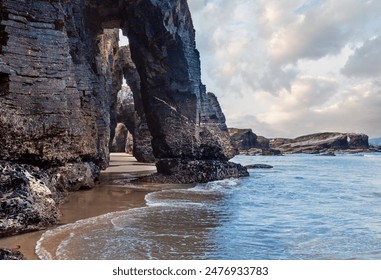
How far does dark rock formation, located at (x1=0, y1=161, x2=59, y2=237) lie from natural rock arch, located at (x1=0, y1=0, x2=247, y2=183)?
2.21 meters

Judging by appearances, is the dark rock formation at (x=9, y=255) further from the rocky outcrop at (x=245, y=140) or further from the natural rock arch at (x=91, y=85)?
the rocky outcrop at (x=245, y=140)

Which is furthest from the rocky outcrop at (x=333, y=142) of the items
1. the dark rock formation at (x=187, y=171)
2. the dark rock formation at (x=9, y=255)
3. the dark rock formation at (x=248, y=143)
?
the dark rock formation at (x=9, y=255)

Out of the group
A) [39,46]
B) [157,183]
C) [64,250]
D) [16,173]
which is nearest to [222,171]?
[157,183]

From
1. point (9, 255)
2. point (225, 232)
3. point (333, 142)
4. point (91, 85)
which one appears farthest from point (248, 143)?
point (9, 255)

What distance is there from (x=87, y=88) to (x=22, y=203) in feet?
26.7

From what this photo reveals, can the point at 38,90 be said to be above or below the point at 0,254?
above

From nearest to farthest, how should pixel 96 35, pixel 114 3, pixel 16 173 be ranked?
pixel 16 173 → pixel 114 3 → pixel 96 35

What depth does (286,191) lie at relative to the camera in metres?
14.1

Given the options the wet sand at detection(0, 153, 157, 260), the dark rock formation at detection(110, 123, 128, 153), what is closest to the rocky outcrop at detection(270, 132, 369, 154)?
the dark rock formation at detection(110, 123, 128, 153)

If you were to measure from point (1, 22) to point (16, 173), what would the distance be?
440 cm

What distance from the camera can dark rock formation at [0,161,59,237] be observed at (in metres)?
6.50

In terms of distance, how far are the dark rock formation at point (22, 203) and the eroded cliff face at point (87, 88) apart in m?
2.04

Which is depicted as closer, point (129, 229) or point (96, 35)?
point (129, 229)

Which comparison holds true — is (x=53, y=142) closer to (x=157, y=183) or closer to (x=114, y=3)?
(x=157, y=183)
